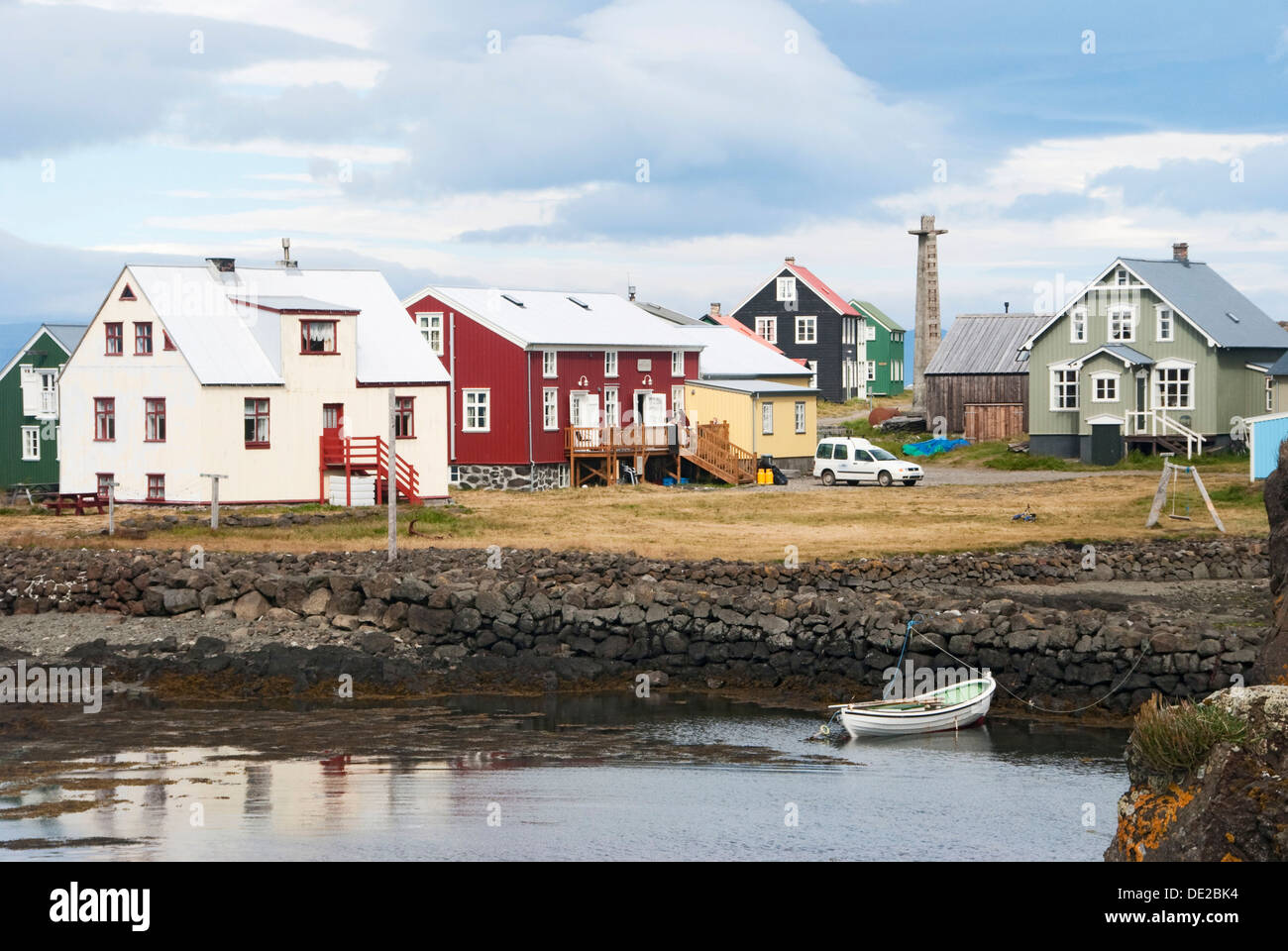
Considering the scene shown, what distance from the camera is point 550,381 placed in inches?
2080

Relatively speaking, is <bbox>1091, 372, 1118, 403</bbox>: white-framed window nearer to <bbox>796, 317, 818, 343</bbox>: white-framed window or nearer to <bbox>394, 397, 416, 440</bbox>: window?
<bbox>394, 397, 416, 440</bbox>: window

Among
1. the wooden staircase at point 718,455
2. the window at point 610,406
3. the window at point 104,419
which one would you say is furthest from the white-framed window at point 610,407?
the window at point 104,419

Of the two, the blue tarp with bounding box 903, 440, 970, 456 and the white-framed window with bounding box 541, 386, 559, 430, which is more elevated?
the white-framed window with bounding box 541, 386, 559, 430

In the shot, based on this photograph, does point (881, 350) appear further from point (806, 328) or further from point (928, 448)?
point (928, 448)

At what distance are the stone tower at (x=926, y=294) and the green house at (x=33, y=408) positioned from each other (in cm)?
4330

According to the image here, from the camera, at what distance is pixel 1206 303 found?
58.1 meters

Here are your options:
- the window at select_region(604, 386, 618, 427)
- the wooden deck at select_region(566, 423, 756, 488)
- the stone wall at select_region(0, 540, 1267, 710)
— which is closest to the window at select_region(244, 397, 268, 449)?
the stone wall at select_region(0, 540, 1267, 710)

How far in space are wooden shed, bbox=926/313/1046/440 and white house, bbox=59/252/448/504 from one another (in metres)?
32.9

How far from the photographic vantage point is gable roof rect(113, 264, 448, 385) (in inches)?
1628

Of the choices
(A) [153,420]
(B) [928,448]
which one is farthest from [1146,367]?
(A) [153,420]

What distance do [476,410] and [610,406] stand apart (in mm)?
5540

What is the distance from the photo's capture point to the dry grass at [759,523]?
115ft

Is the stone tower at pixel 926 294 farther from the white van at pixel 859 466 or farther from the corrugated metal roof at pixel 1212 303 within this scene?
the white van at pixel 859 466
